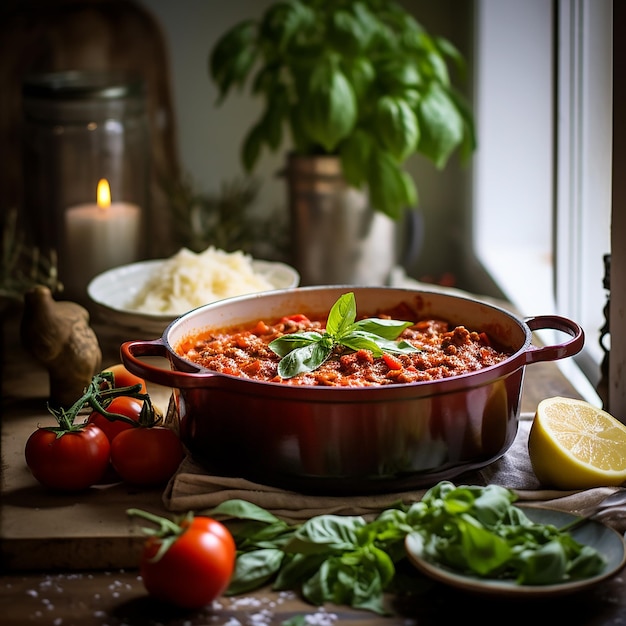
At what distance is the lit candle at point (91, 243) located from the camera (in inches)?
101

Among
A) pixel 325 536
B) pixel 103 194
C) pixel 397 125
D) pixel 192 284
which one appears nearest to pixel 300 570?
pixel 325 536

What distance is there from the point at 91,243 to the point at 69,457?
4.01 ft

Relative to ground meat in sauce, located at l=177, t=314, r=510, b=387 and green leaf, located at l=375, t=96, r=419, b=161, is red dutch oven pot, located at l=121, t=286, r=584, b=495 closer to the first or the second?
ground meat in sauce, located at l=177, t=314, r=510, b=387

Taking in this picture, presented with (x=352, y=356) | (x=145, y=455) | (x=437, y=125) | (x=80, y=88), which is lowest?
(x=145, y=455)

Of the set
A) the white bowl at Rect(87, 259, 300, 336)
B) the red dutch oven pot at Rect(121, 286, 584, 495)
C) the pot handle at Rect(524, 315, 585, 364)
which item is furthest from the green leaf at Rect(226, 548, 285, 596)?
the white bowl at Rect(87, 259, 300, 336)

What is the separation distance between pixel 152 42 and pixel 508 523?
225 cm

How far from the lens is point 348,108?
7.79 feet

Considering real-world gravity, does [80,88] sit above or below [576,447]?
above

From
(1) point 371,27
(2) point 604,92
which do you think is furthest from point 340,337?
(1) point 371,27

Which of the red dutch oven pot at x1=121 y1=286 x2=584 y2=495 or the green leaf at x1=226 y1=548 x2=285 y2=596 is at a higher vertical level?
the red dutch oven pot at x1=121 y1=286 x2=584 y2=495

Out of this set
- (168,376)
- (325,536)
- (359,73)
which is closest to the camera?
(325,536)

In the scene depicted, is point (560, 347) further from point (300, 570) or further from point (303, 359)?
point (300, 570)

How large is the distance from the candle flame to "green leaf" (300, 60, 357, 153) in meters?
0.53

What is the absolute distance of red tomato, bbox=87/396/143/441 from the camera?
156 cm
